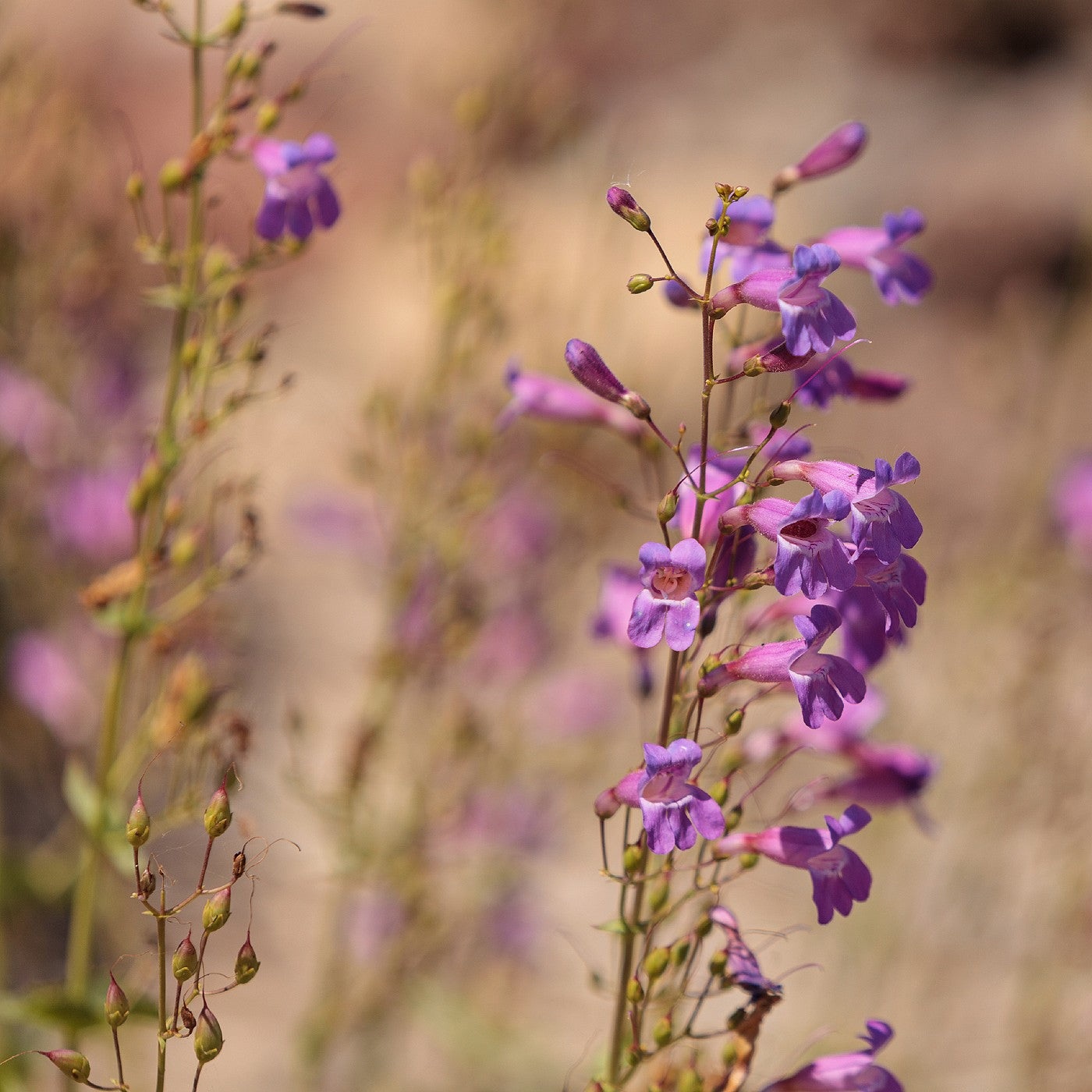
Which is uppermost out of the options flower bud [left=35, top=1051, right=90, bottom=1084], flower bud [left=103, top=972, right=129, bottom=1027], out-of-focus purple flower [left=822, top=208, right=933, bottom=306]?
out-of-focus purple flower [left=822, top=208, right=933, bottom=306]

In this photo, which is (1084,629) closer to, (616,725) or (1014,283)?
(616,725)

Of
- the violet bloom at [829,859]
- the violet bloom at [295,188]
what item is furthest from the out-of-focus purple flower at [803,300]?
the violet bloom at [295,188]

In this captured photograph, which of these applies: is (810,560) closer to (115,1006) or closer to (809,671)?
(809,671)

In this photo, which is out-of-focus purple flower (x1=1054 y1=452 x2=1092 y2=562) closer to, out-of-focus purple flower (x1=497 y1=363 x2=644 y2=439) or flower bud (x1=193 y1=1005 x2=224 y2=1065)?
out-of-focus purple flower (x1=497 y1=363 x2=644 y2=439)

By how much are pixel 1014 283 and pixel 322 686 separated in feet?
18.4

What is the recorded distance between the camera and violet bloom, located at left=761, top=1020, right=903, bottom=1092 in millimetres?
1612

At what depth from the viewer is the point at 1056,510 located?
434 cm

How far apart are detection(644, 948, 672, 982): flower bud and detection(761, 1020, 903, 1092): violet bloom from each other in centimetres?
30

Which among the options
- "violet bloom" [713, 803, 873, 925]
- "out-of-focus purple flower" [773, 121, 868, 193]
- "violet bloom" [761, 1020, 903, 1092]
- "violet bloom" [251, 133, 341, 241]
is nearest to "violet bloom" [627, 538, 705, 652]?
"violet bloom" [713, 803, 873, 925]

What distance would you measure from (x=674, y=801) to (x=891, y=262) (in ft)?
3.47

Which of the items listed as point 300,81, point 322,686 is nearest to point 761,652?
point 300,81

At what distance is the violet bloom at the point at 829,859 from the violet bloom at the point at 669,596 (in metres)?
0.33

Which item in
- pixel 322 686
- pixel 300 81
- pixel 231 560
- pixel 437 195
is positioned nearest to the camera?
pixel 300 81

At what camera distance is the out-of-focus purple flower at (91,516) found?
11.7 ft
